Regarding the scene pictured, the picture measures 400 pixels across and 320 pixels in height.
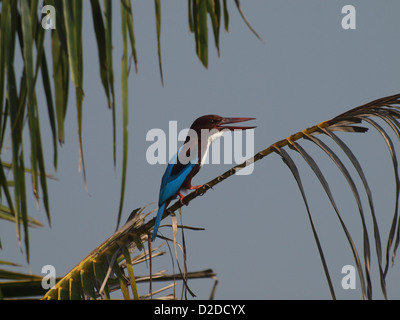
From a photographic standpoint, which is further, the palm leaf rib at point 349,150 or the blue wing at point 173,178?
the blue wing at point 173,178

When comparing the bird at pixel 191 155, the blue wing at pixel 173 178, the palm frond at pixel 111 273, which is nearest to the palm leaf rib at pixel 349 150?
the palm frond at pixel 111 273

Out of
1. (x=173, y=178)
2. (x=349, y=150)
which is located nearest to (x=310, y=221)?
(x=349, y=150)

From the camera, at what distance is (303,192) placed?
1.94 metres

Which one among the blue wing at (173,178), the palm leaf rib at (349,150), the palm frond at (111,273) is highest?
the palm leaf rib at (349,150)

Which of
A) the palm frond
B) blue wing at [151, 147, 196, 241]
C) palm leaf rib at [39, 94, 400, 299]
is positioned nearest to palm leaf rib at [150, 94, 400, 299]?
palm leaf rib at [39, 94, 400, 299]

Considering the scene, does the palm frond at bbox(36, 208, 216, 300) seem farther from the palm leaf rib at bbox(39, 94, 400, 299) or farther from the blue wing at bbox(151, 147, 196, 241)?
the blue wing at bbox(151, 147, 196, 241)

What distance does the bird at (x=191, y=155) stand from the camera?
365cm

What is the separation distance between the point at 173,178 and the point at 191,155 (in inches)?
16.3

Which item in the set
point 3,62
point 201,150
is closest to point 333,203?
point 3,62

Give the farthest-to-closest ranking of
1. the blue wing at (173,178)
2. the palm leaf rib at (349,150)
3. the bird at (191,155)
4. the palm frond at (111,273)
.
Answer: the bird at (191,155) < the blue wing at (173,178) < the palm frond at (111,273) < the palm leaf rib at (349,150)

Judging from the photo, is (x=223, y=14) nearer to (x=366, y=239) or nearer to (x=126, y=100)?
(x=126, y=100)

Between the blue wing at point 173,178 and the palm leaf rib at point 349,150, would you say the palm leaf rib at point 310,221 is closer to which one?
the palm leaf rib at point 349,150

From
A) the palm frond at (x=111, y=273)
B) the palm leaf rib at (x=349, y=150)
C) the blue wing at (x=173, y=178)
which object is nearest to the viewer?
the palm leaf rib at (x=349, y=150)
